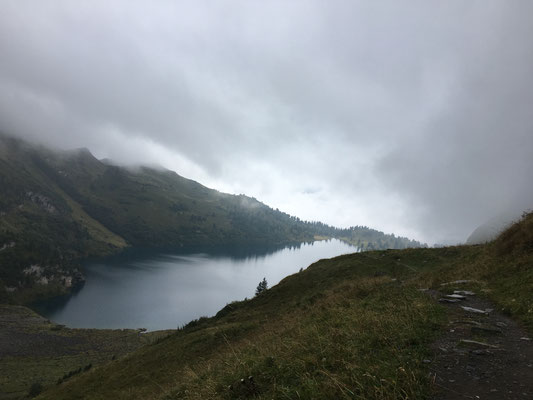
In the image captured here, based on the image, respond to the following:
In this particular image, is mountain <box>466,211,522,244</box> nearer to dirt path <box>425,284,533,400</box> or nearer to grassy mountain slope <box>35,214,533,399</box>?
grassy mountain slope <box>35,214,533,399</box>

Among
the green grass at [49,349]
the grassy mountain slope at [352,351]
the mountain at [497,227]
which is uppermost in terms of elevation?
the mountain at [497,227]

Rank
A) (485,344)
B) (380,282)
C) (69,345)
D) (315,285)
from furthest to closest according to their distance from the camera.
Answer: (69,345) < (315,285) < (380,282) < (485,344)

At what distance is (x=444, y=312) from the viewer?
10.2 meters

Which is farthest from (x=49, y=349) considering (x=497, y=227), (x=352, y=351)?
(x=497, y=227)

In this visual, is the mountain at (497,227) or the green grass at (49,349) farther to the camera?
the green grass at (49,349)

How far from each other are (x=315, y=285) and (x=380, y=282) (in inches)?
549

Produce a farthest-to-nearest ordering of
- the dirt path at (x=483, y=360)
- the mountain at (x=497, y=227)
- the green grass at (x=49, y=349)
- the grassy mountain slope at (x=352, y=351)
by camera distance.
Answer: the green grass at (x=49, y=349), the mountain at (x=497, y=227), the grassy mountain slope at (x=352, y=351), the dirt path at (x=483, y=360)

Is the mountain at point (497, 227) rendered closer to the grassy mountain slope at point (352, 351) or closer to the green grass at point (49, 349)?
the grassy mountain slope at point (352, 351)

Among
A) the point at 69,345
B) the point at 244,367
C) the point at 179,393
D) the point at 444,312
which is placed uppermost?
the point at 444,312

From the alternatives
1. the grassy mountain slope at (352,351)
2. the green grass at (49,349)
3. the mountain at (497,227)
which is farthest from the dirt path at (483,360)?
the green grass at (49,349)

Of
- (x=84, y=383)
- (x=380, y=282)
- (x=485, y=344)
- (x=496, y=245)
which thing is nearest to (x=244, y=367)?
(x=485, y=344)

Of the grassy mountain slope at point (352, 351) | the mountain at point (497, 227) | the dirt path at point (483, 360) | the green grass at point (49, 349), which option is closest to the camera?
the dirt path at point (483, 360)

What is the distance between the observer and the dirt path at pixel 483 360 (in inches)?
207

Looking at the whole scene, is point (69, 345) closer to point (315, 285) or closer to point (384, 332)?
point (315, 285)
